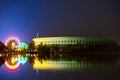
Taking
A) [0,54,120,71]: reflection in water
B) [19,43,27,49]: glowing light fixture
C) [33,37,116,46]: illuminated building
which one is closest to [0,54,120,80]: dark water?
[0,54,120,71]: reflection in water

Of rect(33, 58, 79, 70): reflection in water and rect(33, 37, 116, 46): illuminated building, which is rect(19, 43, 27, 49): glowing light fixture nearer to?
rect(33, 37, 116, 46): illuminated building

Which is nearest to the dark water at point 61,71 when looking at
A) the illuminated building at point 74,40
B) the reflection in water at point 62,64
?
the reflection in water at point 62,64

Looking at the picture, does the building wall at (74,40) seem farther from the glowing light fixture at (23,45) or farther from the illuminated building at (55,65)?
the illuminated building at (55,65)

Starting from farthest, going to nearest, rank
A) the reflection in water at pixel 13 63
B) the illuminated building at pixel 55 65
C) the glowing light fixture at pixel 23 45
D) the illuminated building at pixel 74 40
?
1. the illuminated building at pixel 74 40
2. the glowing light fixture at pixel 23 45
3. the reflection in water at pixel 13 63
4. the illuminated building at pixel 55 65

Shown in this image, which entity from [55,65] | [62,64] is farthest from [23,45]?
[55,65]

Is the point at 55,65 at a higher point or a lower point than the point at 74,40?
lower

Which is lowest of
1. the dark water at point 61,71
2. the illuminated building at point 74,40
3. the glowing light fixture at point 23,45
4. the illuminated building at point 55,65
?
the dark water at point 61,71

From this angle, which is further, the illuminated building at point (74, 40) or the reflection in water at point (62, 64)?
the illuminated building at point (74, 40)

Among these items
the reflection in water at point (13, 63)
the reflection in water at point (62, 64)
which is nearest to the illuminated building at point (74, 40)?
the reflection in water at point (13, 63)

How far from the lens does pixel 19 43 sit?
219 feet

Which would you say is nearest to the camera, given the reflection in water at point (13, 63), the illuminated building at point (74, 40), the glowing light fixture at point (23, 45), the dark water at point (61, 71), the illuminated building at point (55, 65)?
the dark water at point (61, 71)

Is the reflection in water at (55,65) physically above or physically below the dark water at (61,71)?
above

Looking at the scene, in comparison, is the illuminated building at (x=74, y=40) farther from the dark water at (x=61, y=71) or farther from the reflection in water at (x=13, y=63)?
the dark water at (x=61, y=71)

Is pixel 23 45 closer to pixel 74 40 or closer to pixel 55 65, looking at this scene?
pixel 74 40
